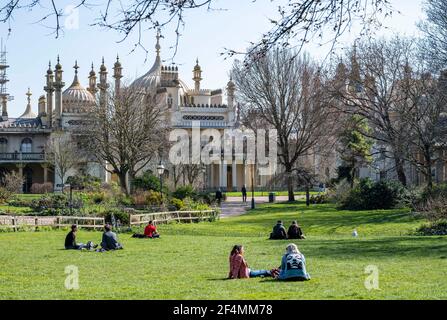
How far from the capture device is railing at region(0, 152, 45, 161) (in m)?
82.5

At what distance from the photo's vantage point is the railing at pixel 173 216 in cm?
3744

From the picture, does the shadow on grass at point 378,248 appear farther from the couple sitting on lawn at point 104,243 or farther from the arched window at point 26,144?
the arched window at point 26,144

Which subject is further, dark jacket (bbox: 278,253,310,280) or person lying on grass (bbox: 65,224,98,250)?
person lying on grass (bbox: 65,224,98,250)

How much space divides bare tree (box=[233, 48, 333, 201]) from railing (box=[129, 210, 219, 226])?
49.9 feet

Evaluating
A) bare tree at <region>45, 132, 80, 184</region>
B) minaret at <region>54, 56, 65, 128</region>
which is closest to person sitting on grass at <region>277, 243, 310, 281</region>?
bare tree at <region>45, 132, 80, 184</region>

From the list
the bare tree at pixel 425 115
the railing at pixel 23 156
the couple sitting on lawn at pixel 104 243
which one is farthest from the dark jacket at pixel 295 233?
the railing at pixel 23 156

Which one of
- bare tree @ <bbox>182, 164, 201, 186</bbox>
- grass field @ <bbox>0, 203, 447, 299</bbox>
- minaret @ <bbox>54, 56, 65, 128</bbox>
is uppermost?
minaret @ <bbox>54, 56, 65, 128</bbox>

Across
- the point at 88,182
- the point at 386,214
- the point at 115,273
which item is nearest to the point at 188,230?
the point at 386,214

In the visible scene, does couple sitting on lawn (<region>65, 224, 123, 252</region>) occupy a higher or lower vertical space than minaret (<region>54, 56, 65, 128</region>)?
lower

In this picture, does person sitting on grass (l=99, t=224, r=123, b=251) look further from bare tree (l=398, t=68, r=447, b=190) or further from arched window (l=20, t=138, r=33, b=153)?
arched window (l=20, t=138, r=33, b=153)

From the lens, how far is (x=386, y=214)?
41.9m

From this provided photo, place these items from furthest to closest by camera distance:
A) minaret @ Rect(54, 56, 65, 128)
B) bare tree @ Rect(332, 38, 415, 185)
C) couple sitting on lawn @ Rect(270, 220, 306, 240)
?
minaret @ Rect(54, 56, 65, 128), bare tree @ Rect(332, 38, 415, 185), couple sitting on lawn @ Rect(270, 220, 306, 240)

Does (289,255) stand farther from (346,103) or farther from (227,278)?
(346,103)
